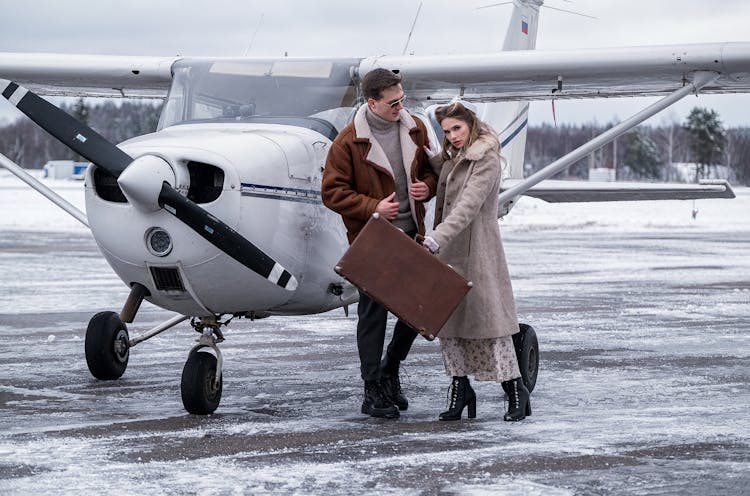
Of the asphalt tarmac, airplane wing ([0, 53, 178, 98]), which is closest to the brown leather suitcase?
the asphalt tarmac

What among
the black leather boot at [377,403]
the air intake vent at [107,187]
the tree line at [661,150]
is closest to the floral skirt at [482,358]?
the black leather boot at [377,403]

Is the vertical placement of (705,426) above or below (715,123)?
below

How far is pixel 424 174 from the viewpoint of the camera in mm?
6371

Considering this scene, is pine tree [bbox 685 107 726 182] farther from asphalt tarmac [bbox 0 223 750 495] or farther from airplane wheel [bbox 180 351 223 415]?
airplane wheel [bbox 180 351 223 415]

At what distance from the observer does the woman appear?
19.4 feet

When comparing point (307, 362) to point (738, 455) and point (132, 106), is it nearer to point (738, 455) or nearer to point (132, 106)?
point (738, 455)

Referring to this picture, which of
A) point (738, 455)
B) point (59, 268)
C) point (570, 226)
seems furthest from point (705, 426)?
point (570, 226)

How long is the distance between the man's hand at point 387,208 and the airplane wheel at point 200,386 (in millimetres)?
1215

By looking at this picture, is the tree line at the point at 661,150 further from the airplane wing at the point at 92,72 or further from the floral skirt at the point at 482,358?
→ the floral skirt at the point at 482,358

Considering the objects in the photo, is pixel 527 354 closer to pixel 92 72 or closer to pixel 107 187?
pixel 107 187

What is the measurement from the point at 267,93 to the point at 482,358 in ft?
7.29

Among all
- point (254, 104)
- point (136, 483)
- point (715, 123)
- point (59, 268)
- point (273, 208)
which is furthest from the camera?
point (715, 123)

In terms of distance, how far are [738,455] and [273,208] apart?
2.61 meters

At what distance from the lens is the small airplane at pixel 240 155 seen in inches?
229
